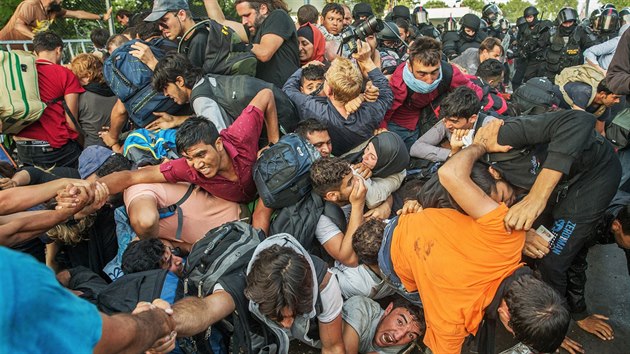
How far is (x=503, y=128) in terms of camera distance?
2367 mm

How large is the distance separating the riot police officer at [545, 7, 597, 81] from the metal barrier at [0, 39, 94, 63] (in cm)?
780

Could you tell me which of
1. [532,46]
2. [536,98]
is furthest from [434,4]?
[536,98]

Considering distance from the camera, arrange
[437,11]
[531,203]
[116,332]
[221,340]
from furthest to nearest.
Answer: [437,11], [221,340], [531,203], [116,332]

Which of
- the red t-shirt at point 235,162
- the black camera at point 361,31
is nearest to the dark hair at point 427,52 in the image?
the black camera at point 361,31

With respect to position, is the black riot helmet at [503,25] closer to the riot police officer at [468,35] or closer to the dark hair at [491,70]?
the riot police officer at [468,35]

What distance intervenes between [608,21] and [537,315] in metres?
7.47

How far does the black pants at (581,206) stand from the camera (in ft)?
8.48

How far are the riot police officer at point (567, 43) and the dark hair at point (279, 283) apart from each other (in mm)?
7544

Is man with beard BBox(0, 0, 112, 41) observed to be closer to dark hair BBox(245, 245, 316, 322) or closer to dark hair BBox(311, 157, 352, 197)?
dark hair BBox(311, 157, 352, 197)

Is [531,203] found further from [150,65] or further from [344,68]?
[150,65]

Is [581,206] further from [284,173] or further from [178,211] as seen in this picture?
[178,211]

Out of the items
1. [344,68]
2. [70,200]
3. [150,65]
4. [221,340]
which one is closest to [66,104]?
[150,65]

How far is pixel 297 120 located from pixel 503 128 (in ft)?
5.21

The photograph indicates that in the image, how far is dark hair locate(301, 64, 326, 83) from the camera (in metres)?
3.50
